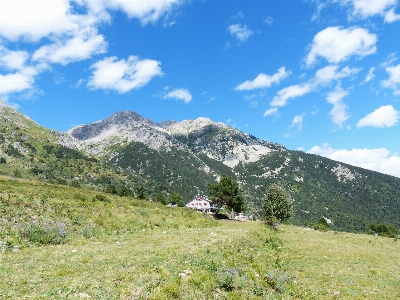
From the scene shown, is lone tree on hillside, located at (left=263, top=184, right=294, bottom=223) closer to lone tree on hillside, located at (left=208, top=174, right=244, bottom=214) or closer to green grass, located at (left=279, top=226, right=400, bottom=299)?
lone tree on hillside, located at (left=208, top=174, right=244, bottom=214)

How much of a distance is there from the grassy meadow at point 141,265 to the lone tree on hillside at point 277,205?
3651 cm

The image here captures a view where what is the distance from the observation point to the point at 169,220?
1631 inches

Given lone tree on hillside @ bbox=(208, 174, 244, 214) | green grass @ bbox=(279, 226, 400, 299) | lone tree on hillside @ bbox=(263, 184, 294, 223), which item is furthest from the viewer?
lone tree on hillside @ bbox=(208, 174, 244, 214)

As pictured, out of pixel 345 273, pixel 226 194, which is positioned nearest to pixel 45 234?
pixel 345 273

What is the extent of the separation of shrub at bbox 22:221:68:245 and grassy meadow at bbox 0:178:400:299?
0.27 feet

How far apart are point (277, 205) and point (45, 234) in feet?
194

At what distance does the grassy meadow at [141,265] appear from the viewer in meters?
12.6

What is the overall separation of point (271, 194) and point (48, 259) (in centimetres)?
6568

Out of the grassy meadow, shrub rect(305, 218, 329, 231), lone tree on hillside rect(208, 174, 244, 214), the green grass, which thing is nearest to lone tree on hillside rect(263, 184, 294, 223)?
shrub rect(305, 218, 329, 231)

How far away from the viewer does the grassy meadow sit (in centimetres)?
1255

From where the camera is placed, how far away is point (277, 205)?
7156 cm

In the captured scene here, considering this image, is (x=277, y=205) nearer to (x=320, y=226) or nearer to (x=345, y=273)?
(x=320, y=226)

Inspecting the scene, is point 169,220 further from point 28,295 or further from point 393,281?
point 28,295

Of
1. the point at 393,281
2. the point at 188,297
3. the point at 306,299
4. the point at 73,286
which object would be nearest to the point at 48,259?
the point at 73,286
